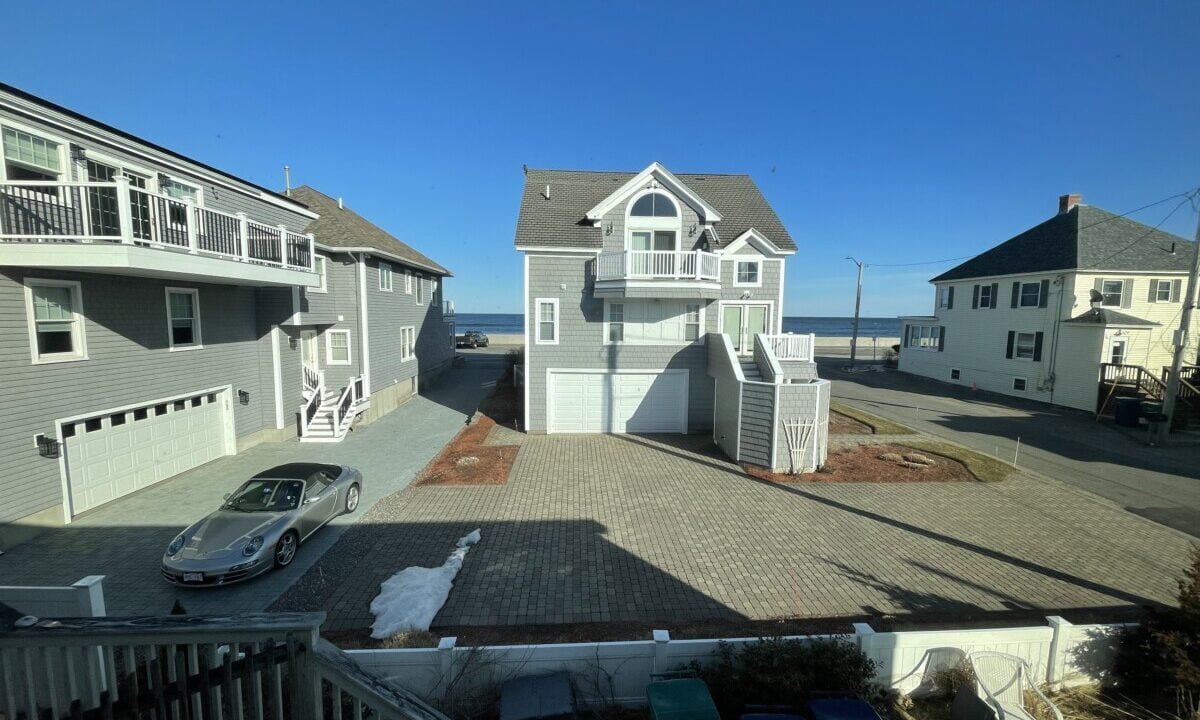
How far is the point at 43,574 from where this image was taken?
8312mm

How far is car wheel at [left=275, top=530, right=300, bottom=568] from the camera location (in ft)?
28.4

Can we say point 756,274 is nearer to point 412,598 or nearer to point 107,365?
point 412,598

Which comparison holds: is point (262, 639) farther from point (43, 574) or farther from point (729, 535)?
point (43, 574)

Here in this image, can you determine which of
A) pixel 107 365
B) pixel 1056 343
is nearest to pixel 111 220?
pixel 107 365

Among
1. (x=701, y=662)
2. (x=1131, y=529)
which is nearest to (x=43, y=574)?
(x=701, y=662)

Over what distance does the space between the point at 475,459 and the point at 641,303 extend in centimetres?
802

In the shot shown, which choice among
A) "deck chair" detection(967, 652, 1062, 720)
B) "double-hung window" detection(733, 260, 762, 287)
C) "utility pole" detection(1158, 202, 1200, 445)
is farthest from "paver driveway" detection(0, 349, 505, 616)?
"utility pole" detection(1158, 202, 1200, 445)

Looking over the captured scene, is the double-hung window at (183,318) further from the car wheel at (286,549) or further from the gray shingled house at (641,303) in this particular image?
the gray shingled house at (641,303)

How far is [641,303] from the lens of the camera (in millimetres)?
18453

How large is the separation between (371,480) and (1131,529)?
1755 centimetres

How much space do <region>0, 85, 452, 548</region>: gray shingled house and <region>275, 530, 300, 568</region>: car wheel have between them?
523cm

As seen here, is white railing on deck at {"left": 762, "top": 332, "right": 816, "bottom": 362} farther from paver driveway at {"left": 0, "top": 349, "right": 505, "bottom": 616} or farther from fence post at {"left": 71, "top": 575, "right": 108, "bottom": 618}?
fence post at {"left": 71, "top": 575, "right": 108, "bottom": 618}

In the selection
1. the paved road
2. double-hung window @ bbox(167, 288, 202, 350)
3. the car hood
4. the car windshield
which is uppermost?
double-hung window @ bbox(167, 288, 202, 350)

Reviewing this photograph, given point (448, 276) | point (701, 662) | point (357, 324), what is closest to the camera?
point (701, 662)
